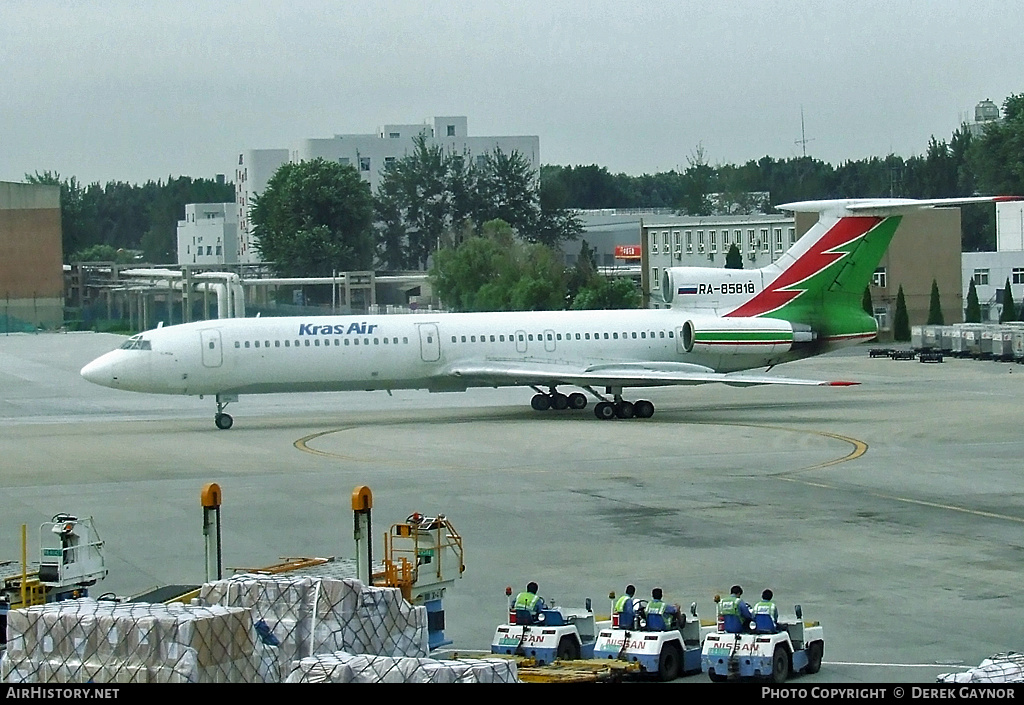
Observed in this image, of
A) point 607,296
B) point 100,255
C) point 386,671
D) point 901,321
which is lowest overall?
point 386,671

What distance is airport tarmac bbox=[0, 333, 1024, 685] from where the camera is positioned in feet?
58.7

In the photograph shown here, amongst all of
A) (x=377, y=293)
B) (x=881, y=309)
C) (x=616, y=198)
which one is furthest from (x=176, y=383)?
(x=616, y=198)

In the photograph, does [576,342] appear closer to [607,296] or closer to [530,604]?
[530,604]

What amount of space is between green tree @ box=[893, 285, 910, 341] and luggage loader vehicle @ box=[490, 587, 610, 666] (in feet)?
201

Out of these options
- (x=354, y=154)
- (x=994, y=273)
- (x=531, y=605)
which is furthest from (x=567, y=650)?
(x=354, y=154)

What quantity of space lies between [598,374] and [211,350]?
10350 millimetres

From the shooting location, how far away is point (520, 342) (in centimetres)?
4150

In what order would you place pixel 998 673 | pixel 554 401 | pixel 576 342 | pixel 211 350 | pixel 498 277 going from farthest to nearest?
pixel 498 277
pixel 554 401
pixel 576 342
pixel 211 350
pixel 998 673

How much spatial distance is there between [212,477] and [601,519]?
9.76 metres

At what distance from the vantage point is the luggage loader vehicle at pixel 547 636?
14.5 meters

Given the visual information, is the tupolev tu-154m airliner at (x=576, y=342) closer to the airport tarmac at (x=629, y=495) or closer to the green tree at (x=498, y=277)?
the airport tarmac at (x=629, y=495)

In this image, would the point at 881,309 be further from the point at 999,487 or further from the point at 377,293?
the point at 999,487

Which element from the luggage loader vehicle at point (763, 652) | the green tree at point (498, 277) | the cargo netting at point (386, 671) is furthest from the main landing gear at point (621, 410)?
the green tree at point (498, 277)

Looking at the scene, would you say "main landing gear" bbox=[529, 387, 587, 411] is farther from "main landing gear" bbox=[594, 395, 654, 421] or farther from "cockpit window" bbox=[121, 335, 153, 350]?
"cockpit window" bbox=[121, 335, 153, 350]
